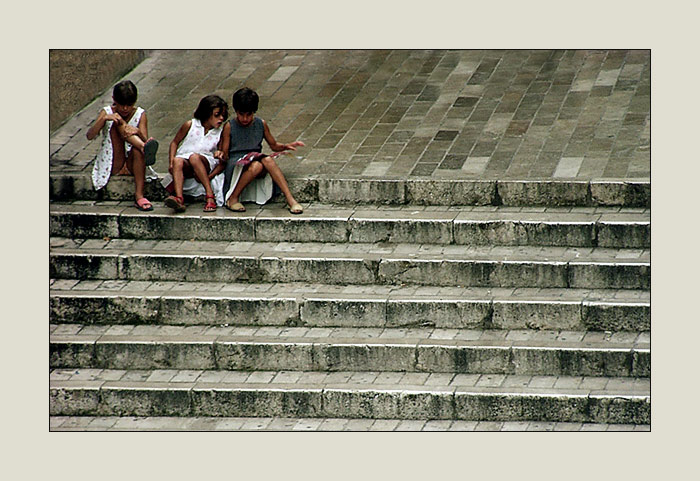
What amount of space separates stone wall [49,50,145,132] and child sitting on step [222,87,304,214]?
266cm

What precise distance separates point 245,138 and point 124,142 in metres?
1.14

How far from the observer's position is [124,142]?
1259cm

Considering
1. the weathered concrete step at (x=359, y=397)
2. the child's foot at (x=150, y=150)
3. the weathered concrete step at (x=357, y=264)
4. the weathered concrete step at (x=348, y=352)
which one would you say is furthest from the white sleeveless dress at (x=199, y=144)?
the weathered concrete step at (x=359, y=397)

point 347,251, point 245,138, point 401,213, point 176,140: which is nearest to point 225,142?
point 245,138

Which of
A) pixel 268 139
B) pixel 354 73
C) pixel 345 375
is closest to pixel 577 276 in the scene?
pixel 345 375

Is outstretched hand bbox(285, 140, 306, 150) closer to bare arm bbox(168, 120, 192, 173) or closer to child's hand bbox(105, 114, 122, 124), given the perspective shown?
bare arm bbox(168, 120, 192, 173)

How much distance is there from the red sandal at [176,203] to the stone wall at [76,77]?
8.15 feet

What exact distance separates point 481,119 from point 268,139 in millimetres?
2357

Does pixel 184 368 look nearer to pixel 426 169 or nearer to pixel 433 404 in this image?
pixel 433 404

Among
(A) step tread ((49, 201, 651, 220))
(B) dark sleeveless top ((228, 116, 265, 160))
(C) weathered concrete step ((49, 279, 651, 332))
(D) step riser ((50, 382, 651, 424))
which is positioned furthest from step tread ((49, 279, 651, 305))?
(B) dark sleeveless top ((228, 116, 265, 160))

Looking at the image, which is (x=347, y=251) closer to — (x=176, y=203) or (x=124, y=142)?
(x=176, y=203)

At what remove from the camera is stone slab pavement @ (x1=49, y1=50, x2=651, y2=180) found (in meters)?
12.7

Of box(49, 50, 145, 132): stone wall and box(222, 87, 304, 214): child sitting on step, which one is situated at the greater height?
box(49, 50, 145, 132): stone wall

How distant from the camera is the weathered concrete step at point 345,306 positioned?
11.1 m
